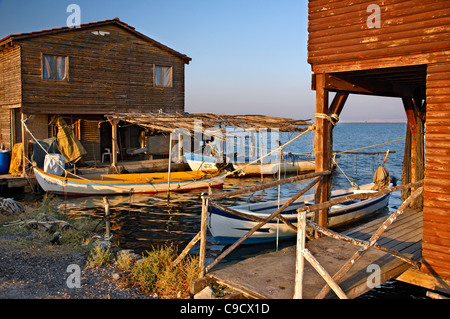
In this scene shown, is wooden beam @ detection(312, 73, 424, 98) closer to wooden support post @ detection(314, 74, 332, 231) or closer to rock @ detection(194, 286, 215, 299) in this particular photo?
→ wooden support post @ detection(314, 74, 332, 231)

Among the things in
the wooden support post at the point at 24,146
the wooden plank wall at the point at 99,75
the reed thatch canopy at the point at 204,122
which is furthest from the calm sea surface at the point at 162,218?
the wooden plank wall at the point at 99,75

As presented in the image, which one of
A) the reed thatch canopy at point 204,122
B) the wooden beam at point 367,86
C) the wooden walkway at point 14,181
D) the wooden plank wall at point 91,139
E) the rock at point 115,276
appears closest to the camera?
the rock at point 115,276

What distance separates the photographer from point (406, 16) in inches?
274

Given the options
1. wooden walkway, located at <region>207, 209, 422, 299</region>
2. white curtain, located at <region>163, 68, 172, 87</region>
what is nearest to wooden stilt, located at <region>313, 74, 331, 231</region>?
wooden walkway, located at <region>207, 209, 422, 299</region>

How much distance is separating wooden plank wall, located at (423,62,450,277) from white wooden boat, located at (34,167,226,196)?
477 inches

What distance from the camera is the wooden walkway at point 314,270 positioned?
5.89 metres

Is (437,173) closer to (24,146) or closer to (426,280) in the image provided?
(426,280)

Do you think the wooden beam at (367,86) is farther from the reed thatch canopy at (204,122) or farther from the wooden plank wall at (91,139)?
the wooden plank wall at (91,139)

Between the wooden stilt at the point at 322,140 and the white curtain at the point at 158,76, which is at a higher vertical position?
the white curtain at the point at 158,76

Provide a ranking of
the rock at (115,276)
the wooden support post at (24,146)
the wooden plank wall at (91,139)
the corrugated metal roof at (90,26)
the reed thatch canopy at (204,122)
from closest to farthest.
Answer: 1. the rock at (115,276)
2. the reed thatch canopy at (204,122)
3. the corrugated metal roof at (90,26)
4. the wooden support post at (24,146)
5. the wooden plank wall at (91,139)

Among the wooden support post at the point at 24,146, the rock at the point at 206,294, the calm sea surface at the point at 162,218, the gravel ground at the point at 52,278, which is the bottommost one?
the calm sea surface at the point at 162,218

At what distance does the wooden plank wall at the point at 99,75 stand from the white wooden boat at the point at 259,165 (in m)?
4.29

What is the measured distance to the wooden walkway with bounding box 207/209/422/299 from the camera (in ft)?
19.3
